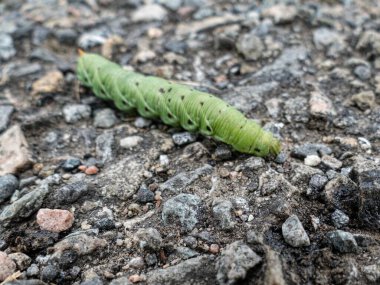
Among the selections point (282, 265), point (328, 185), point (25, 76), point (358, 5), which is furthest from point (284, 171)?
point (358, 5)

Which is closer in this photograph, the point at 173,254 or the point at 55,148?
the point at 173,254

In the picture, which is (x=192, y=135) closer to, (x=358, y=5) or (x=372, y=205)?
(x=372, y=205)

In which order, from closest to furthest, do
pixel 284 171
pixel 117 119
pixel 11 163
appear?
pixel 284 171, pixel 11 163, pixel 117 119

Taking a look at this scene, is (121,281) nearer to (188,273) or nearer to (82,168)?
(188,273)

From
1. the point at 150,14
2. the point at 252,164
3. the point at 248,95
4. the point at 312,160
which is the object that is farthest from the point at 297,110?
the point at 150,14

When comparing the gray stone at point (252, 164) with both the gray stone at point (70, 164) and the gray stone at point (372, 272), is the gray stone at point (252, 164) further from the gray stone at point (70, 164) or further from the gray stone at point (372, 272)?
the gray stone at point (70, 164)

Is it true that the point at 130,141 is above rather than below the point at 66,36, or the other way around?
below
